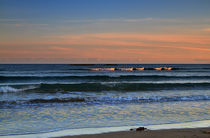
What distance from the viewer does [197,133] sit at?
5.47 meters

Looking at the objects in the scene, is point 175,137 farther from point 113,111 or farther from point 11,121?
point 11,121

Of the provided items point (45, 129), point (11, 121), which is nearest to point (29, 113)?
point (11, 121)

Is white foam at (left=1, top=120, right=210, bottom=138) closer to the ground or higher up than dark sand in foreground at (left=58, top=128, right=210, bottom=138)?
closer to the ground

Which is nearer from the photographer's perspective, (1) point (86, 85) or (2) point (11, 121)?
(2) point (11, 121)

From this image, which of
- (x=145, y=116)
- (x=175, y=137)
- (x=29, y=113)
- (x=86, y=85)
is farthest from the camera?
(x=86, y=85)

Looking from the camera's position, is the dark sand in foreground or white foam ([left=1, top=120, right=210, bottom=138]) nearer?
the dark sand in foreground

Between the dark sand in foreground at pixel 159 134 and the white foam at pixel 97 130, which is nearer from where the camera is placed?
the dark sand in foreground at pixel 159 134

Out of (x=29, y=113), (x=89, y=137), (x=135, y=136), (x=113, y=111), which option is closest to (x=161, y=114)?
(x=113, y=111)

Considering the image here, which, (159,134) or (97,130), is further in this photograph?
(97,130)

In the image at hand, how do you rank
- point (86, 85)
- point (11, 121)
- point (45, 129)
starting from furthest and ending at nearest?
point (86, 85) → point (11, 121) → point (45, 129)

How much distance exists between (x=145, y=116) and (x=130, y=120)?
858mm

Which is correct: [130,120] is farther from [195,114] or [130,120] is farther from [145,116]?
[195,114]

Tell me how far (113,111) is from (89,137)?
376 cm

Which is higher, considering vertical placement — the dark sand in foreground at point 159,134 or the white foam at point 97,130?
the dark sand in foreground at point 159,134
